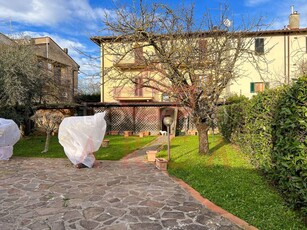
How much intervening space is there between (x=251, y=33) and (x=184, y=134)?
840 cm

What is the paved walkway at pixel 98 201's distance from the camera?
139 inches

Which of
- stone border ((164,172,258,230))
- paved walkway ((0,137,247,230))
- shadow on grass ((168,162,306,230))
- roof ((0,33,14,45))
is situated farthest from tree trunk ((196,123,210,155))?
roof ((0,33,14,45))

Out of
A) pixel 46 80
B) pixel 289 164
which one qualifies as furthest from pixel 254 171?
pixel 46 80

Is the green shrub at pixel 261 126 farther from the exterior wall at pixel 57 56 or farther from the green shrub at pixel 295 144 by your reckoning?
the exterior wall at pixel 57 56

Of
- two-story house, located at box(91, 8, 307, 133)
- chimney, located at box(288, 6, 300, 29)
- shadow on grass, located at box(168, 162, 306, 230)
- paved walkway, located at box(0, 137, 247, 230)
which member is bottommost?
paved walkway, located at box(0, 137, 247, 230)

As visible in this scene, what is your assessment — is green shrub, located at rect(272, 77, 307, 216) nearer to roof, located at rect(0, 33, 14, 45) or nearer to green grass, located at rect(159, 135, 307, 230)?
green grass, located at rect(159, 135, 307, 230)

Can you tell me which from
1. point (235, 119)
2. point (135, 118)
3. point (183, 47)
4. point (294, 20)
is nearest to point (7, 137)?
point (183, 47)

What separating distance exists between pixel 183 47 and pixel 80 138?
4.00 m

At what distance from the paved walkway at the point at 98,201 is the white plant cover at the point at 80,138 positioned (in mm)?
416

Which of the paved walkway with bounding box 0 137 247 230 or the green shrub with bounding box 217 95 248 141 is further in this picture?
the green shrub with bounding box 217 95 248 141

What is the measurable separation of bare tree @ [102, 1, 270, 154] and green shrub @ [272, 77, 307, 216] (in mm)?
3972

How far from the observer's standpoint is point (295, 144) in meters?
3.44

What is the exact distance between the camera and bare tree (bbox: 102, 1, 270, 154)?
23.8 feet

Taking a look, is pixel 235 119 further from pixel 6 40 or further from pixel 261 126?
pixel 6 40
